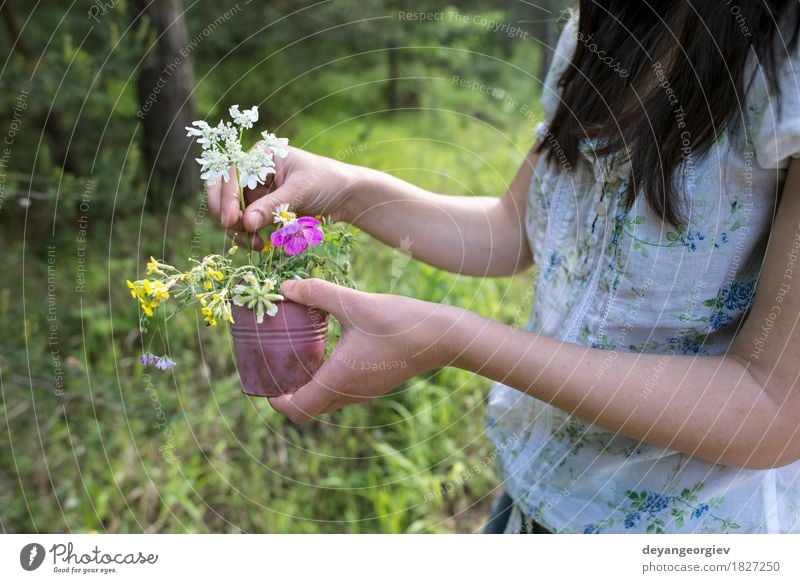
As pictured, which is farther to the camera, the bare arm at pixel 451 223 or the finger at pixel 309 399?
the bare arm at pixel 451 223

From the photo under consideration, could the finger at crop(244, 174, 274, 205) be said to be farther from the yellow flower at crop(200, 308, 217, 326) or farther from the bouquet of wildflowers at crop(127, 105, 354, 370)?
the yellow flower at crop(200, 308, 217, 326)

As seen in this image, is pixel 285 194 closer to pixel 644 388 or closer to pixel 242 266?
pixel 242 266

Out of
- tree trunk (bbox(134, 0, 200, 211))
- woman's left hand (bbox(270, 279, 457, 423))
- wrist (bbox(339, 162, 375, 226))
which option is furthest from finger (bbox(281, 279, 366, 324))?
tree trunk (bbox(134, 0, 200, 211))

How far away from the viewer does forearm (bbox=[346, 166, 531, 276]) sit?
3.60 ft

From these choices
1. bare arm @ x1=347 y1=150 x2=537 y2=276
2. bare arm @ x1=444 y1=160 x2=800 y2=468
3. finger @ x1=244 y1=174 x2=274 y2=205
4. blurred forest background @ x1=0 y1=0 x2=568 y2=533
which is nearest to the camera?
bare arm @ x1=444 y1=160 x2=800 y2=468

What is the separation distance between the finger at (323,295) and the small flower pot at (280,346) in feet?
0.07

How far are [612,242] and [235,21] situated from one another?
3297 millimetres

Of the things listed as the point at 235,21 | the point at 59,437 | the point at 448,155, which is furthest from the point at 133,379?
the point at 448,155

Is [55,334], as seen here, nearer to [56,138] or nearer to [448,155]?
[56,138]

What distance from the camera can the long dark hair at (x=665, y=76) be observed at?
0.77 m

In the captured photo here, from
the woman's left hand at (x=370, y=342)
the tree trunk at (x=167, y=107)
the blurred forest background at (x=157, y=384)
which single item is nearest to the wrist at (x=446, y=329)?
the woman's left hand at (x=370, y=342)

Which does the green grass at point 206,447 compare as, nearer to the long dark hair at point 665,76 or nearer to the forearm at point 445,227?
the forearm at point 445,227

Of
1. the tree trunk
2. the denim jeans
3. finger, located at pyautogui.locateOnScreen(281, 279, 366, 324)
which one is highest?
the tree trunk
